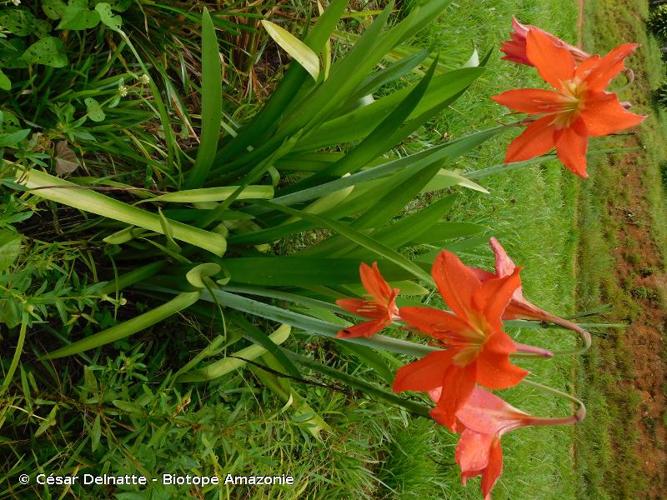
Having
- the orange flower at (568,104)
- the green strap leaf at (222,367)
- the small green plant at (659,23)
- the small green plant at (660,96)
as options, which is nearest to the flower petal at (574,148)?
the orange flower at (568,104)

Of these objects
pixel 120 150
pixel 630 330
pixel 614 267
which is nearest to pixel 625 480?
pixel 630 330

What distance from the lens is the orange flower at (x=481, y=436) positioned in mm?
1001

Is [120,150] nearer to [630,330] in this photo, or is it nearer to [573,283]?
[573,283]

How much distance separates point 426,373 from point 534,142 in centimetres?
46

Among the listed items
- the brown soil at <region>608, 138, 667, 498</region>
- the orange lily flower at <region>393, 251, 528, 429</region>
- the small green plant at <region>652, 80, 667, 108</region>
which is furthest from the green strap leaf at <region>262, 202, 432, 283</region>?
the small green plant at <region>652, 80, 667, 108</region>

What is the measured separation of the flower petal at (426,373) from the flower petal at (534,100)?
1.50 feet

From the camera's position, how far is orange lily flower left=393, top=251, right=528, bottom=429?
0.88 meters

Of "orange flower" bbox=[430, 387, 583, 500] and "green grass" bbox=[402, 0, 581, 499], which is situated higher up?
"orange flower" bbox=[430, 387, 583, 500]

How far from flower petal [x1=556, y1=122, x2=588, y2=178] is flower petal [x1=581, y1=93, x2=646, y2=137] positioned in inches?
1.1

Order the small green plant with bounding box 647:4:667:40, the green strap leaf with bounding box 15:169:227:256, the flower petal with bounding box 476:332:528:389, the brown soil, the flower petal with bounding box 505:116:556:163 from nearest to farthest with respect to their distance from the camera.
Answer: the flower petal with bounding box 476:332:528:389 → the flower petal with bounding box 505:116:556:163 → the green strap leaf with bounding box 15:169:227:256 → the brown soil → the small green plant with bounding box 647:4:667:40

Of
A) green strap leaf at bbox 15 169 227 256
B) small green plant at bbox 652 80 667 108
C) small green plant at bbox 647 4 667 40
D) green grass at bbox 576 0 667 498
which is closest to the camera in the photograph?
green strap leaf at bbox 15 169 227 256

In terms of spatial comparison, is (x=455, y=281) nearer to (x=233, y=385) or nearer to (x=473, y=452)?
(x=473, y=452)

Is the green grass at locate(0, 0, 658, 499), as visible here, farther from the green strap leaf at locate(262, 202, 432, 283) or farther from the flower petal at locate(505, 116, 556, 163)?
the flower petal at locate(505, 116, 556, 163)

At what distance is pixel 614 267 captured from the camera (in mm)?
4883
